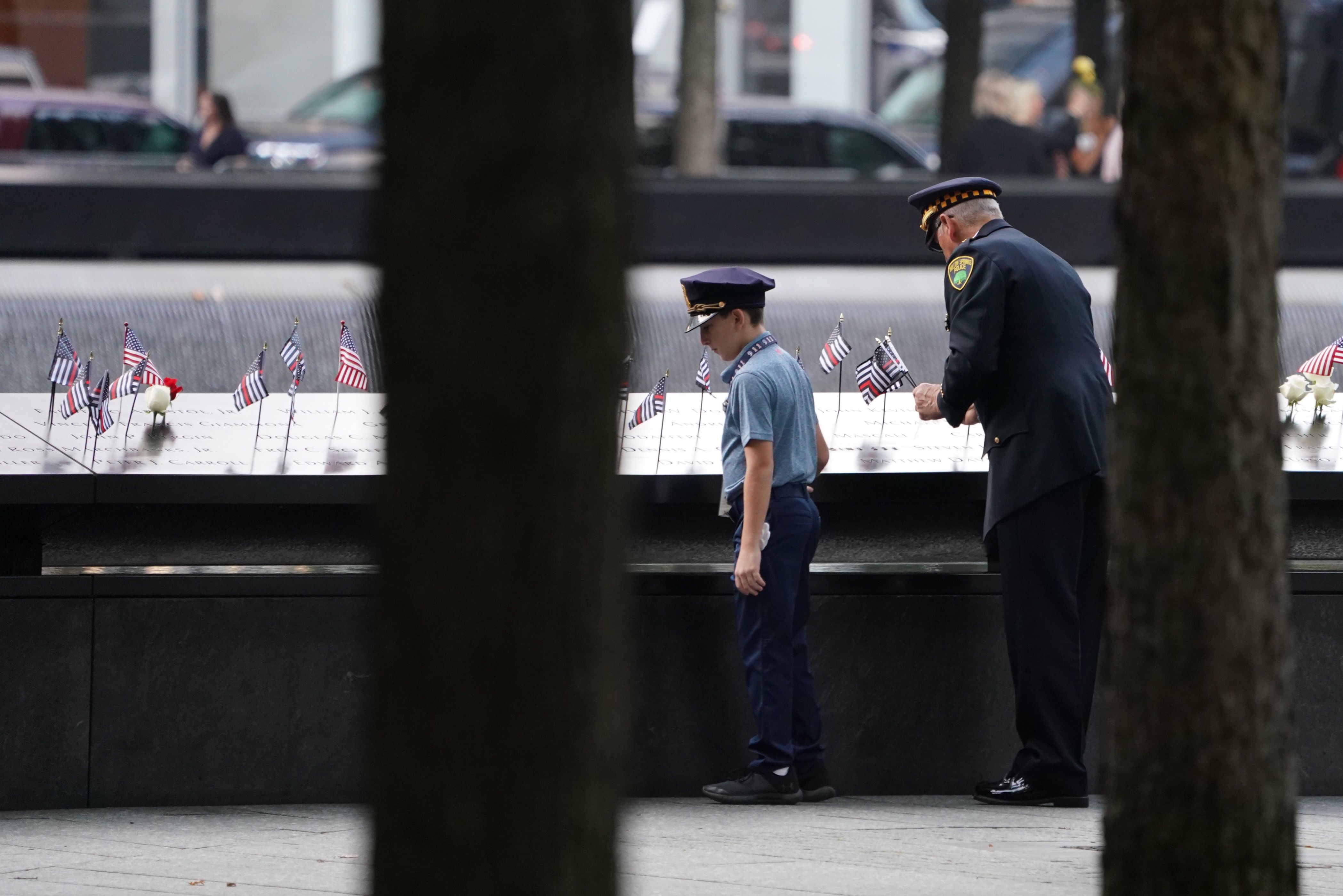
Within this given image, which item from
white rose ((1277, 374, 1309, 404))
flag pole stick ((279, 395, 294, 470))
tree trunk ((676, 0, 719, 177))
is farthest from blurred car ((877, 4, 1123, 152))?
flag pole stick ((279, 395, 294, 470))

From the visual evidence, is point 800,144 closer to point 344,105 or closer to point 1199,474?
point 344,105

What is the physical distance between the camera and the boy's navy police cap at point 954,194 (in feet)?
20.8

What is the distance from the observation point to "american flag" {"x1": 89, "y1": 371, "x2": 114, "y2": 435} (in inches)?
→ 269

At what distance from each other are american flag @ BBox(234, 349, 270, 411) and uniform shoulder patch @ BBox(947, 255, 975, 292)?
105 inches

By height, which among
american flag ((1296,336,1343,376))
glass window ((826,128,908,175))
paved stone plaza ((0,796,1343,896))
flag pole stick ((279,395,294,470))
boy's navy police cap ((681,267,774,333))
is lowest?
paved stone plaza ((0,796,1343,896))

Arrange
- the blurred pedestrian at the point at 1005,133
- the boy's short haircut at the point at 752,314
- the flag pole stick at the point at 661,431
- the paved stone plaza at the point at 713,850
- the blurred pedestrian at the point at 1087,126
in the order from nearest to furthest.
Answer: the paved stone plaza at the point at 713,850 < the boy's short haircut at the point at 752,314 < the flag pole stick at the point at 661,431 < the blurred pedestrian at the point at 1005,133 < the blurred pedestrian at the point at 1087,126

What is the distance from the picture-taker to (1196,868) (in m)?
3.21

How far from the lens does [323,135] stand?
1797 cm

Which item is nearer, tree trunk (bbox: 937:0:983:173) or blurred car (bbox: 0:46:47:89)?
tree trunk (bbox: 937:0:983:173)

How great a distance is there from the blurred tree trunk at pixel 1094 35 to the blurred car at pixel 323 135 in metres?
7.47

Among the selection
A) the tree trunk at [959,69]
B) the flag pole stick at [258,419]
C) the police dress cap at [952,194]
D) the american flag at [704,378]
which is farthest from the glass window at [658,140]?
the police dress cap at [952,194]

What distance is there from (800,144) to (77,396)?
11980mm

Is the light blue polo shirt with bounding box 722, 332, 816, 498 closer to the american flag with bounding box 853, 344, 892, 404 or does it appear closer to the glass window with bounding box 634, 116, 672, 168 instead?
the american flag with bounding box 853, 344, 892, 404

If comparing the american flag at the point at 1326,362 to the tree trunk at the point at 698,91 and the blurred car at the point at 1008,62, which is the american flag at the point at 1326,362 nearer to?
the tree trunk at the point at 698,91
